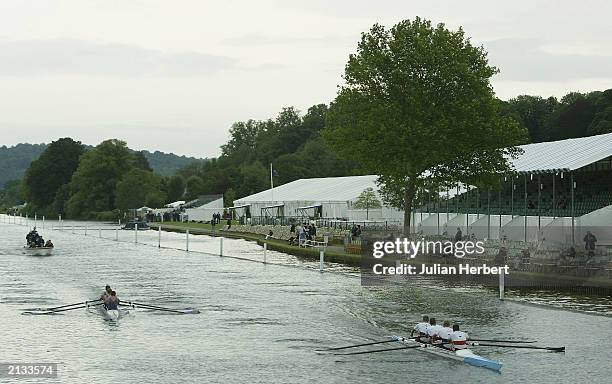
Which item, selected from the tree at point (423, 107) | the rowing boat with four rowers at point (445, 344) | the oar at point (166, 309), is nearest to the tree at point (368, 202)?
the tree at point (423, 107)

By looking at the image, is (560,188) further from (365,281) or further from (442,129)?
(365,281)

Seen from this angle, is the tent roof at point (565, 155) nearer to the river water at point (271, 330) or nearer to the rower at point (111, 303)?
the river water at point (271, 330)

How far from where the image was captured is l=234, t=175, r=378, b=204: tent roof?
101250mm

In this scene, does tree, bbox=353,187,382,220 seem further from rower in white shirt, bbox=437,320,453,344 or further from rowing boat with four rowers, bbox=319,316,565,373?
rower in white shirt, bbox=437,320,453,344

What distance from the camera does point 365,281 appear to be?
171 feet

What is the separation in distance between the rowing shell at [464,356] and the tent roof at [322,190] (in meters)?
64.6

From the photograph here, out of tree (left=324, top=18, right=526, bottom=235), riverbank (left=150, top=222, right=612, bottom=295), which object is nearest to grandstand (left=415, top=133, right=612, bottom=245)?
tree (left=324, top=18, right=526, bottom=235)

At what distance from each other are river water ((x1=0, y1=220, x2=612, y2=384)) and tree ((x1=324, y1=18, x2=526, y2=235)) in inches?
423

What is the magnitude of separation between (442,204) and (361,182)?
29.3m

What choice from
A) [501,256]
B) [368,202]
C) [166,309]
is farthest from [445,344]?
[368,202]

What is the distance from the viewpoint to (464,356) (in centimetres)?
2895

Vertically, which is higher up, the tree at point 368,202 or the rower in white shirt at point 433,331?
the tree at point 368,202

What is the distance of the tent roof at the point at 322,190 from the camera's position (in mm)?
101250

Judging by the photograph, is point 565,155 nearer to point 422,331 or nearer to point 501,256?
point 501,256
